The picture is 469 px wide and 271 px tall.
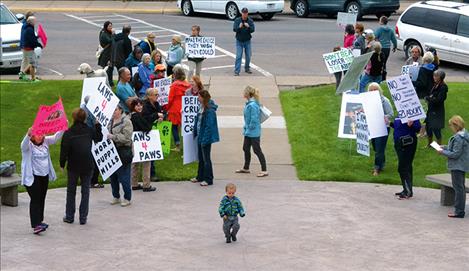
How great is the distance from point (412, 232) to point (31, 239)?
5054mm

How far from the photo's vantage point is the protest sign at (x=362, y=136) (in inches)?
693

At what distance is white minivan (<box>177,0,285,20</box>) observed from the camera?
35375 mm

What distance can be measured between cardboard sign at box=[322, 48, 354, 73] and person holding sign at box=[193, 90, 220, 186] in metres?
5.91

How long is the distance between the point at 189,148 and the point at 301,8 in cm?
2103

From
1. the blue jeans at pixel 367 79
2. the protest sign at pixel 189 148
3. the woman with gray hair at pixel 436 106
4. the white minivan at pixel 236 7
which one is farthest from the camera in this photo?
the white minivan at pixel 236 7

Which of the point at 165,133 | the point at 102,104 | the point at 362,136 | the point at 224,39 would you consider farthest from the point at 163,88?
the point at 224,39

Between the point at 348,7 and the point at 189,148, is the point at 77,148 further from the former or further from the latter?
the point at 348,7

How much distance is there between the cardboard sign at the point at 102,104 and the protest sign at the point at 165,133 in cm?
187

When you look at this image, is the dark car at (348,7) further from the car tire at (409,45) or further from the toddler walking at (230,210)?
the toddler walking at (230,210)

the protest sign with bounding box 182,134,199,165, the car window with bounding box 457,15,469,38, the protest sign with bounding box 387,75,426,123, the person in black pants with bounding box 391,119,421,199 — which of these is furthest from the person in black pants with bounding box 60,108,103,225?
the car window with bounding box 457,15,469,38

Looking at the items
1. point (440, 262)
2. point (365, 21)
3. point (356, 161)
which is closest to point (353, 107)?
point (356, 161)

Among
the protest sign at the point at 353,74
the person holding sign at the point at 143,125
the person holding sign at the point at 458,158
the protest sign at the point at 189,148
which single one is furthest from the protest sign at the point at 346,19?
the person holding sign at the point at 458,158

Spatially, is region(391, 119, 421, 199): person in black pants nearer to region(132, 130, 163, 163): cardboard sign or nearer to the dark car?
region(132, 130, 163, 163): cardboard sign

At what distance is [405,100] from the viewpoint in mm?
16438
